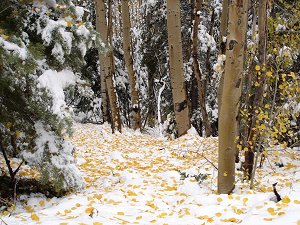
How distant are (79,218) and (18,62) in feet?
5.90

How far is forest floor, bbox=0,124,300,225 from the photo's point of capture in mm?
3186

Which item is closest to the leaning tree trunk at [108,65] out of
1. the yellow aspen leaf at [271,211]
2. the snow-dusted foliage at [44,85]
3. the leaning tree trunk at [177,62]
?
the leaning tree trunk at [177,62]

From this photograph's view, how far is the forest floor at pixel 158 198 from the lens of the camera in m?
3.19

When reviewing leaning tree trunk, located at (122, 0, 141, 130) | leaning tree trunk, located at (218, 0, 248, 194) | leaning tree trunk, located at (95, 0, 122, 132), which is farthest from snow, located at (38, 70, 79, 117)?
leaning tree trunk, located at (122, 0, 141, 130)

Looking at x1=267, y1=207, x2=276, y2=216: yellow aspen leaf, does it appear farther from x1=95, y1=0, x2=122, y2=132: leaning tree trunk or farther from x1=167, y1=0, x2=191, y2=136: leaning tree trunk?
x1=95, y1=0, x2=122, y2=132: leaning tree trunk

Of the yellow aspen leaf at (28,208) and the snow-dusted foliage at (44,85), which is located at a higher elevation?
the snow-dusted foliage at (44,85)

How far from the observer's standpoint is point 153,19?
49.7 feet

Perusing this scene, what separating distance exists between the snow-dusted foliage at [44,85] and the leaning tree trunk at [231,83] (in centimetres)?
180

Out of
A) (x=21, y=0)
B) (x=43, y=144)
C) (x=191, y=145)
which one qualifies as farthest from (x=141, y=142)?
(x=21, y=0)

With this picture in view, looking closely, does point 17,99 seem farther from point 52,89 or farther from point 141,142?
point 141,142

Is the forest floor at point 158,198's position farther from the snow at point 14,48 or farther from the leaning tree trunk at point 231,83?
the snow at point 14,48

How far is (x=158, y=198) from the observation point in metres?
4.49

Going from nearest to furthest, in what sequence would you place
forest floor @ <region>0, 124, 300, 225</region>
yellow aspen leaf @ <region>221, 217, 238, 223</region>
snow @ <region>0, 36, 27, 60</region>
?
1. yellow aspen leaf @ <region>221, 217, 238, 223</region>
2. forest floor @ <region>0, 124, 300, 225</region>
3. snow @ <region>0, 36, 27, 60</region>

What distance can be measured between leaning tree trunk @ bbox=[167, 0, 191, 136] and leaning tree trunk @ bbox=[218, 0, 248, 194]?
5.06 meters
